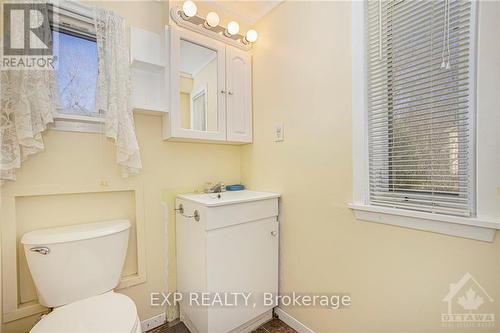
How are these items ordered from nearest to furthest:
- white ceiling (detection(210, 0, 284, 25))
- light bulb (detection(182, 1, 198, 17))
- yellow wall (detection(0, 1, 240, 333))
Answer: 1. yellow wall (detection(0, 1, 240, 333))
2. light bulb (detection(182, 1, 198, 17))
3. white ceiling (detection(210, 0, 284, 25))

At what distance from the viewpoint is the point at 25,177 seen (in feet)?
3.86

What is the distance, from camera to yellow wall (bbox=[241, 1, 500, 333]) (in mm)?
974

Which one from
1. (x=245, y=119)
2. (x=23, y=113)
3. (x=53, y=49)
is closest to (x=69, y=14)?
(x=53, y=49)

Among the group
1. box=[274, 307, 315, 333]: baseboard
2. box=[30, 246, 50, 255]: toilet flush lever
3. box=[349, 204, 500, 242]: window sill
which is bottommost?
box=[274, 307, 315, 333]: baseboard

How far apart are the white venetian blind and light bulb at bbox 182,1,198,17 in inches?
41.0

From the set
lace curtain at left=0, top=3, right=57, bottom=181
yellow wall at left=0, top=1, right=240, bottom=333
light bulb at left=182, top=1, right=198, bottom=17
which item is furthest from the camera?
light bulb at left=182, top=1, right=198, bottom=17

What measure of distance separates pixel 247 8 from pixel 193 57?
60 cm

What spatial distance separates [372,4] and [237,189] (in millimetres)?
1428

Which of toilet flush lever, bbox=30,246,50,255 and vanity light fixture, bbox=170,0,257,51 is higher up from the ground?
vanity light fixture, bbox=170,0,257,51

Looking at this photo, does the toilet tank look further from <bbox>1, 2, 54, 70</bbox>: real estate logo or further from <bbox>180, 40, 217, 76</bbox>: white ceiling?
<bbox>180, 40, 217, 76</bbox>: white ceiling

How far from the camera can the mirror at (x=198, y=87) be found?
154 centimetres

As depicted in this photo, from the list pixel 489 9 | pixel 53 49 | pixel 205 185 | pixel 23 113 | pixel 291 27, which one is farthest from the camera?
pixel 205 185

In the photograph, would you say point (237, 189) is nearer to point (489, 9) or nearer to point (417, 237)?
point (417, 237)

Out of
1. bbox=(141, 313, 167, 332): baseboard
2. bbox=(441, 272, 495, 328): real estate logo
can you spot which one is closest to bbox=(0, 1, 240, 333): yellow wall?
bbox=(141, 313, 167, 332): baseboard
